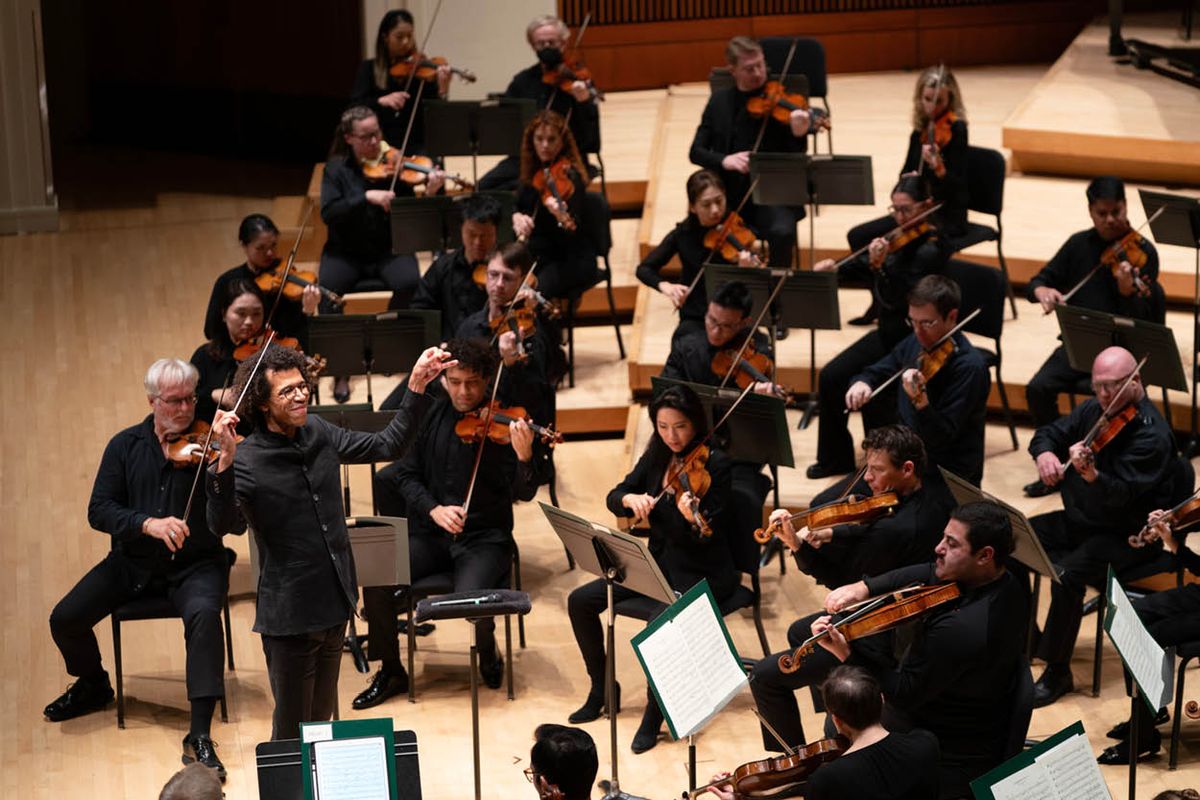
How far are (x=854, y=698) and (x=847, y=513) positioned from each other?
1287 mm

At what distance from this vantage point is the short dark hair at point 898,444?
495cm

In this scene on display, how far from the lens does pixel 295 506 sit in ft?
14.6

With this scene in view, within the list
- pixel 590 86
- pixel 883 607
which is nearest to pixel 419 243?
pixel 590 86

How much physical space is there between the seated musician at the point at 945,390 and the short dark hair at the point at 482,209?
1727 mm

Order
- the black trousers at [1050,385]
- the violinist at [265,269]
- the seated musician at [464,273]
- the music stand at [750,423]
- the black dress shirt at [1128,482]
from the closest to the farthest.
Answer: the black dress shirt at [1128,482] → the music stand at [750,423] → the black trousers at [1050,385] → the violinist at [265,269] → the seated musician at [464,273]

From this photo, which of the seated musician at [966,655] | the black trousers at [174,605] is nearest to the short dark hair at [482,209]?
the black trousers at [174,605]

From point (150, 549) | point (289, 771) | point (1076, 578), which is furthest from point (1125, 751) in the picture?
point (150, 549)

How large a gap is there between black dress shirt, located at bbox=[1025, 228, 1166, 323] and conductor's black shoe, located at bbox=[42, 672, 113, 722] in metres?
3.61

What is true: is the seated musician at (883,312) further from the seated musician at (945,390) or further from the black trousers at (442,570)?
the black trousers at (442,570)

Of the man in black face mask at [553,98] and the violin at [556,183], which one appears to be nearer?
the violin at [556,183]

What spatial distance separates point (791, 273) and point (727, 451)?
1.01 metres

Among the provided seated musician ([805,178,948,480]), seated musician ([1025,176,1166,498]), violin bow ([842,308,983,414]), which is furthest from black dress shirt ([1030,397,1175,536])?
seated musician ([805,178,948,480])

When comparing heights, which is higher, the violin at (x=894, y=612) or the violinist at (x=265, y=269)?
the violinist at (x=265, y=269)

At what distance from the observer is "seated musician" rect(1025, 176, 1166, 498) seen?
623 cm
